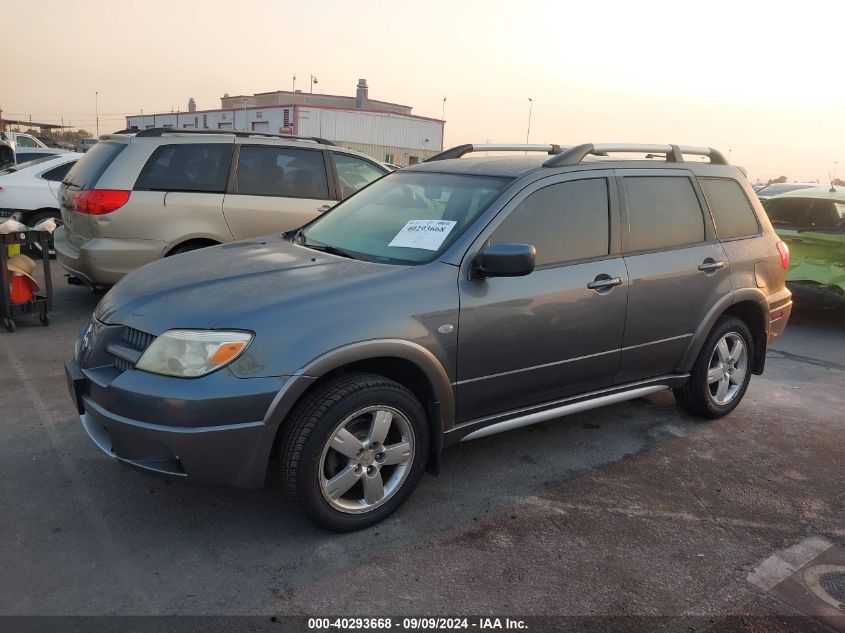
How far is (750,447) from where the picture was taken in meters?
4.54

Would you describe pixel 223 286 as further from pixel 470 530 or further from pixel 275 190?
pixel 275 190

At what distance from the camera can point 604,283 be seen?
12.9 ft

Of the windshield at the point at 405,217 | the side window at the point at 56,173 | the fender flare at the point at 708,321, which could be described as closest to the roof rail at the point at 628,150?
the windshield at the point at 405,217

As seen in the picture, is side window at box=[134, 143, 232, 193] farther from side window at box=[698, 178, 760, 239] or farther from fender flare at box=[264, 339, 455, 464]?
side window at box=[698, 178, 760, 239]

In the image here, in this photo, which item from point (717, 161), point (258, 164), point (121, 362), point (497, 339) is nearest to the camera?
Answer: point (121, 362)

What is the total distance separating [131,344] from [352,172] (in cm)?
476

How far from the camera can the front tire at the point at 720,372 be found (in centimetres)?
470

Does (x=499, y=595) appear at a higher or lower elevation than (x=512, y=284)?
lower

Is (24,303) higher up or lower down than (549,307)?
lower down

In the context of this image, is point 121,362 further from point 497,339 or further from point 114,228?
point 114,228

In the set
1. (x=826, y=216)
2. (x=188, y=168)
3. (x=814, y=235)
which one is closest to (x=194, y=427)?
(x=188, y=168)

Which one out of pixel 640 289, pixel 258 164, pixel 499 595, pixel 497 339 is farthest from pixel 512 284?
pixel 258 164

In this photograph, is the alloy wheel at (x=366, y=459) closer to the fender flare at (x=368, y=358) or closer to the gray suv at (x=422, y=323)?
the gray suv at (x=422, y=323)

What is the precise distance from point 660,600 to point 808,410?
3.18m
